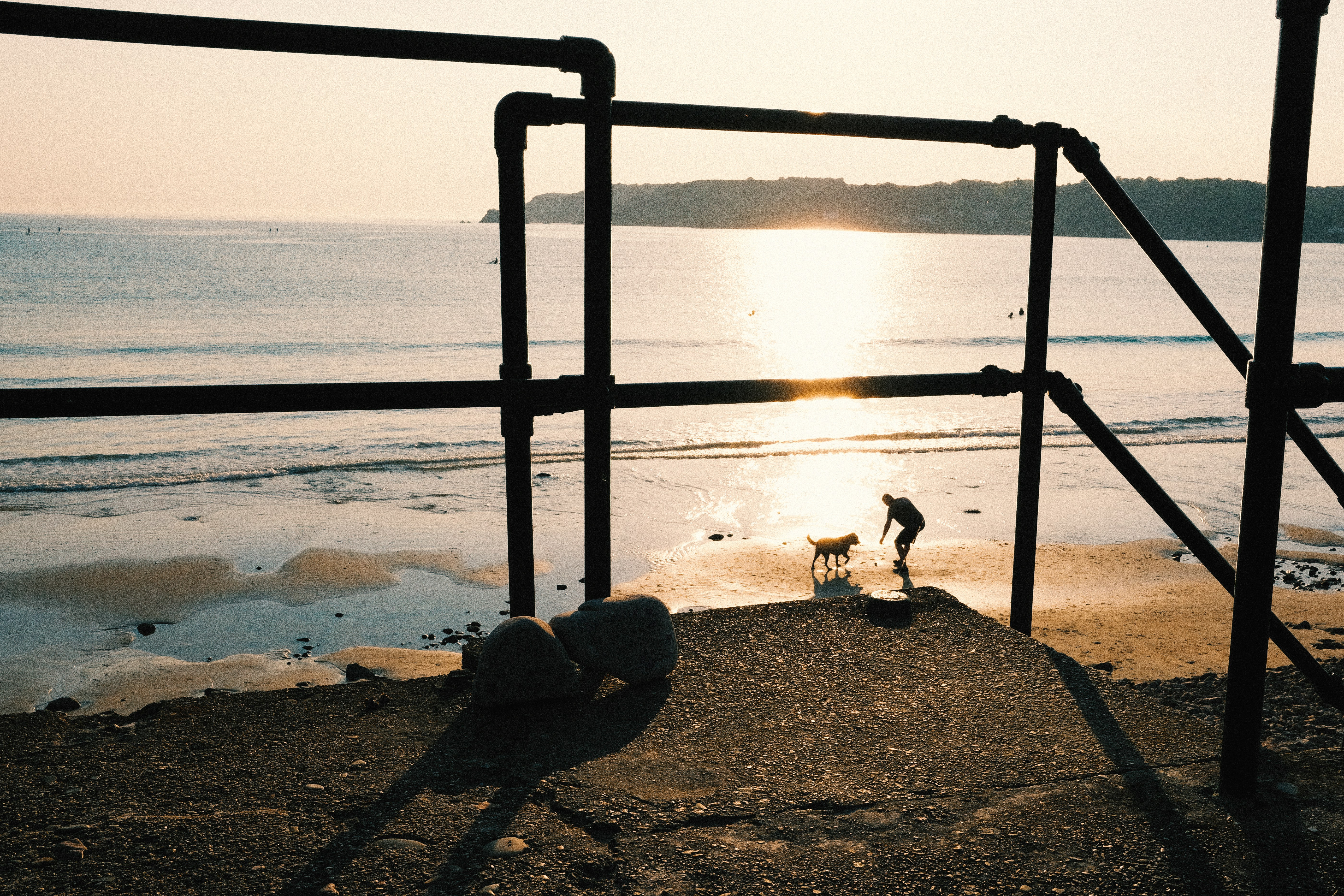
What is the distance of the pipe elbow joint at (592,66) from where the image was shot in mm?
2973

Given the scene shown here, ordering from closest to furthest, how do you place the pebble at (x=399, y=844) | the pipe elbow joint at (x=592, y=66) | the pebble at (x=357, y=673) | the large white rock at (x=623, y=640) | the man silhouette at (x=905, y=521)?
the pebble at (x=399, y=844)
the pipe elbow joint at (x=592, y=66)
the large white rock at (x=623, y=640)
the pebble at (x=357, y=673)
the man silhouette at (x=905, y=521)

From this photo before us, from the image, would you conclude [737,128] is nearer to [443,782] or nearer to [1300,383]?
[1300,383]

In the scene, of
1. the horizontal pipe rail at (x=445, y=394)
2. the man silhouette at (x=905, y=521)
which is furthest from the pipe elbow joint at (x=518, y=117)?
the man silhouette at (x=905, y=521)

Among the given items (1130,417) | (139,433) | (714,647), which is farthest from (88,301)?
(714,647)

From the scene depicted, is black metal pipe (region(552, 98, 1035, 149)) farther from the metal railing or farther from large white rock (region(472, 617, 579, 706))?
large white rock (region(472, 617, 579, 706))

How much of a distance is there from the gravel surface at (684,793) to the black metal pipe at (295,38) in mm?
1951

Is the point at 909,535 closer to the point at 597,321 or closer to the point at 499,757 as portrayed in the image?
the point at 597,321

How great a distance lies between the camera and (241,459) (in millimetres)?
14195

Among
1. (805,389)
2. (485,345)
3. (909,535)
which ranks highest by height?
(805,389)

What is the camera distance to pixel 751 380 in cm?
317

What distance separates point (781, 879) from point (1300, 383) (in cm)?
173

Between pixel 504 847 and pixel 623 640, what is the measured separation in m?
1.00

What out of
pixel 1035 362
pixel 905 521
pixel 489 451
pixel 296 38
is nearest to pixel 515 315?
pixel 296 38

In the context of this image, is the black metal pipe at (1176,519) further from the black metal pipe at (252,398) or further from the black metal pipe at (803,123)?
the black metal pipe at (252,398)
